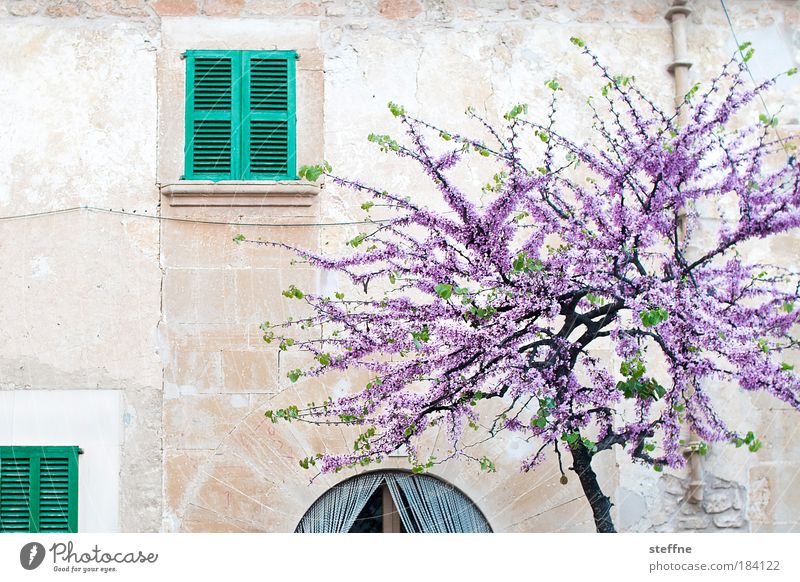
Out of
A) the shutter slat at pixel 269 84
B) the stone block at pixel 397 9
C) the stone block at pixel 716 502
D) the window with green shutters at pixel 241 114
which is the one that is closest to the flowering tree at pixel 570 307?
the stone block at pixel 716 502

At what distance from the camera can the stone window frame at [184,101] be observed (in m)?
5.55

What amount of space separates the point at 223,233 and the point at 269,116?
0.56 m

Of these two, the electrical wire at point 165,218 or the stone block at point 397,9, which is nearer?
the electrical wire at point 165,218

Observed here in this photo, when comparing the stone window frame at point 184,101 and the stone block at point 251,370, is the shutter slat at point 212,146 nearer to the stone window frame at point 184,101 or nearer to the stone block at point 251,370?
the stone window frame at point 184,101

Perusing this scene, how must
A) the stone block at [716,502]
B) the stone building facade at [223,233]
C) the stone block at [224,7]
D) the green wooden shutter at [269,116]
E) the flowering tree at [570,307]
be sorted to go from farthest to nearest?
the stone block at [224,7] → the green wooden shutter at [269,116] → the stone block at [716,502] → the stone building facade at [223,233] → the flowering tree at [570,307]

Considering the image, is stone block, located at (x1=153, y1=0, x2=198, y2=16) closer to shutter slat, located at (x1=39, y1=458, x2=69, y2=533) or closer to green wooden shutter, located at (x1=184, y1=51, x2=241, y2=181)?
green wooden shutter, located at (x1=184, y1=51, x2=241, y2=181)

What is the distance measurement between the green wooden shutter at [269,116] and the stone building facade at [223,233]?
6cm

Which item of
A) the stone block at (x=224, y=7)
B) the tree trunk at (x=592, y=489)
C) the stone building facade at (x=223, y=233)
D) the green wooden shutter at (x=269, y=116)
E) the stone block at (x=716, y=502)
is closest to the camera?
the tree trunk at (x=592, y=489)

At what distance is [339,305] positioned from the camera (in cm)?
536

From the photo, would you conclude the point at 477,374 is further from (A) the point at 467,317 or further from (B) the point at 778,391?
(B) the point at 778,391

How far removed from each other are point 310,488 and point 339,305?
0.77m

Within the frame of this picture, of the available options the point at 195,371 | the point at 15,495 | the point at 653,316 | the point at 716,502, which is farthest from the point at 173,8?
the point at 716,502

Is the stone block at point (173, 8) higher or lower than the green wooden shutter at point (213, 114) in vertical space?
higher
